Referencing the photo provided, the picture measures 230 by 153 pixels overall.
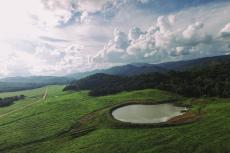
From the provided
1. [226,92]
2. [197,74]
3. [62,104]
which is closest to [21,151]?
[62,104]

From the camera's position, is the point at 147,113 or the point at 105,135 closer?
the point at 105,135

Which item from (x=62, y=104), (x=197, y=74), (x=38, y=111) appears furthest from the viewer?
(x=197, y=74)

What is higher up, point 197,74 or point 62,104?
point 197,74

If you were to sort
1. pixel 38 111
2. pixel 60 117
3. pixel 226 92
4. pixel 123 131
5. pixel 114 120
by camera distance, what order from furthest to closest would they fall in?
pixel 38 111 → pixel 226 92 → pixel 60 117 → pixel 114 120 → pixel 123 131

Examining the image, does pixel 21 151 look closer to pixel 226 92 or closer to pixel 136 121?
pixel 136 121

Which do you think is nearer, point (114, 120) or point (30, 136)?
point (30, 136)

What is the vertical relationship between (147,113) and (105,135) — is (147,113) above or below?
above

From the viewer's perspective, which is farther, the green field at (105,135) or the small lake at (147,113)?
the small lake at (147,113)

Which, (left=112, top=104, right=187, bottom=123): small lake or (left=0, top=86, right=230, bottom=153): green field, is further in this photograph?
(left=112, top=104, right=187, bottom=123): small lake
